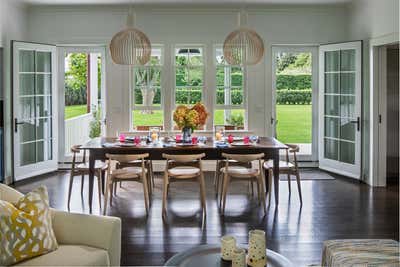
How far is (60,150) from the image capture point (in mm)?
8461

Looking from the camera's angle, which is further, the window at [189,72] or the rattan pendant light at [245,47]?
the window at [189,72]

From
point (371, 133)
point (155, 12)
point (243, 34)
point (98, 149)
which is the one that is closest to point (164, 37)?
point (155, 12)

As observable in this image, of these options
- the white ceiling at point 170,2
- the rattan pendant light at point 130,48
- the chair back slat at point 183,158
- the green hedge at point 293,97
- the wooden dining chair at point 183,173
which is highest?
the white ceiling at point 170,2

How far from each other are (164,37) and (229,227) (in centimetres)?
440

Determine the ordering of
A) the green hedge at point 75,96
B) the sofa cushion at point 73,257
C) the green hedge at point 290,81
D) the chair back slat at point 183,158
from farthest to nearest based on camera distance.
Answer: the green hedge at point 75,96, the green hedge at point 290,81, the chair back slat at point 183,158, the sofa cushion at point 73,257

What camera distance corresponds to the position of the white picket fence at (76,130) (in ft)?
29.0

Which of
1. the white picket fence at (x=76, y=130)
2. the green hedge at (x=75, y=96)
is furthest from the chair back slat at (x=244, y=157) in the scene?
the green hedge at (x=75, y=96)

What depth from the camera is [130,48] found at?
6.22 m

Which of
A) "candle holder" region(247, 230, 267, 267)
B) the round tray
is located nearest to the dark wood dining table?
the round tray

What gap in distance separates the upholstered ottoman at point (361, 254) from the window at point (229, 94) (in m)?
5.25

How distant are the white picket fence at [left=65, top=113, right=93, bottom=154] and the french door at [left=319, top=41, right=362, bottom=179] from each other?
459cm

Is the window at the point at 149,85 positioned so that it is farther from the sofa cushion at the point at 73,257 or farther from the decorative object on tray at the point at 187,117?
the sofa cushion at the point at 73,257

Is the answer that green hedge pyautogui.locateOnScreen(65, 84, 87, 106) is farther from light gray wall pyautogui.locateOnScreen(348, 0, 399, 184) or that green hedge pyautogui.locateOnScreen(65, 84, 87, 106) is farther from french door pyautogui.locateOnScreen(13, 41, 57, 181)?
light gray wall pyautogui.locateOnScreen(348, 0, 399, 184)

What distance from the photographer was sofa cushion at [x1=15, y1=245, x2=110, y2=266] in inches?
103
